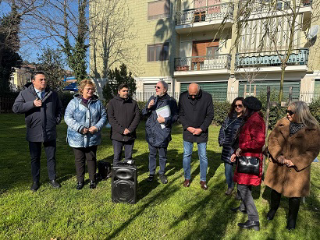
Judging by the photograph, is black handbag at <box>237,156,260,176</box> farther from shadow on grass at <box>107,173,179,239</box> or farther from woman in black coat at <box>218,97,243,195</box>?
shadow on grass at <box>107,173,179,239</box>

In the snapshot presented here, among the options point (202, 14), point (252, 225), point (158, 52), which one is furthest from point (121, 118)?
point (158, 52)

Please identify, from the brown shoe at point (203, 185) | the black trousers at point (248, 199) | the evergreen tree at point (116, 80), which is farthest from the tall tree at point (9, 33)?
the black trousers at point (248, 199)

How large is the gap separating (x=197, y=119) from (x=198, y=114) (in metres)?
0.09

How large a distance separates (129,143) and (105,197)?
1.10m

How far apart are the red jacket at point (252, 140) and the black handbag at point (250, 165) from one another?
0.16 feet

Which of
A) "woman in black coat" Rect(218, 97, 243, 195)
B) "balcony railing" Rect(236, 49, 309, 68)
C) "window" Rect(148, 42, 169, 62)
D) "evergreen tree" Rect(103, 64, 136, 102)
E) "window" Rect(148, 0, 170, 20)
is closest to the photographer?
"woman in black coat" Rect(218, 97, 243, 195)

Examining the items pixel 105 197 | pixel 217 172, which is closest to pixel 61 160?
pixel 105 197

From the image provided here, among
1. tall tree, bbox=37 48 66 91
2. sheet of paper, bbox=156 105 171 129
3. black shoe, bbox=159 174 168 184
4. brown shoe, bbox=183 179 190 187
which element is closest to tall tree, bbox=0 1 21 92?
tall tree, bbox=37 48 66 91

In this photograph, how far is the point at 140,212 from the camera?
10.3 ft

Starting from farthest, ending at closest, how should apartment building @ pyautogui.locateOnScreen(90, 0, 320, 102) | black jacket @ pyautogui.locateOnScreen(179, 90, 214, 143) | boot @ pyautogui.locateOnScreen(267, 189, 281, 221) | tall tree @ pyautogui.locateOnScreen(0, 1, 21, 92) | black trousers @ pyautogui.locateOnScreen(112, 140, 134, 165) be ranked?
tall tree @ pyautogui.locateOnScreen(0, 1, 21, 92), apartment building @ pyautogui.locateOnScreen(90, 0, 320, 102), black trousers @ pyautogui.locateOnScreen(112, 140, 134, 165), black jacket @ pyautogui.locateOnScreen(179, 90, 214, 143), boot @ pyautogui.locateOnScreen(267, 189, 281, 221)

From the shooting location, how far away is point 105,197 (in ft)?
11.6

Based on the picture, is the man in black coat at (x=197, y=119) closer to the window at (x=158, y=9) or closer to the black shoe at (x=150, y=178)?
the black shoe at (x=150, y=178)

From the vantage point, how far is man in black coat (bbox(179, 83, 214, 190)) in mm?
3844

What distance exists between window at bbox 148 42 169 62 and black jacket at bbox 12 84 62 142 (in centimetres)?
1531
